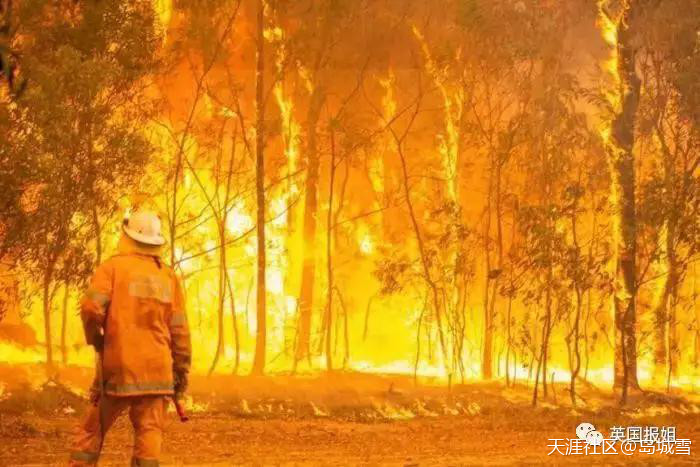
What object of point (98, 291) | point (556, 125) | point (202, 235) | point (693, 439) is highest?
point (556, 125)

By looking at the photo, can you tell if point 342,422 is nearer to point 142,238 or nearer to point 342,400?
point 342,400

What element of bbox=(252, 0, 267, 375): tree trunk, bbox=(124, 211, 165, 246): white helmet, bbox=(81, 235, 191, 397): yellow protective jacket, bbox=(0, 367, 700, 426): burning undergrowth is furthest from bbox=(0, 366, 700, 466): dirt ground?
bbox=(124, 211, 165, 246): white helmet

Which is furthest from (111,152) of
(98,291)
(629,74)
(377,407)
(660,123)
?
(660,123)

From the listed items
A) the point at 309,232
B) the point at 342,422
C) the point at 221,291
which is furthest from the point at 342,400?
the point at 309,232

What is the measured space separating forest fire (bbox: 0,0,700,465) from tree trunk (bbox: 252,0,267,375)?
0.07m

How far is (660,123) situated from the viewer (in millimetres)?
23875

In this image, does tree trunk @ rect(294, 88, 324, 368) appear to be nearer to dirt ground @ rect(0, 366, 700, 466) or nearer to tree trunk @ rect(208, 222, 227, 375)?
tree trunk @ rect(208, 222, 227, 375)

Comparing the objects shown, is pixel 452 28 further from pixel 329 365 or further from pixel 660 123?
pixel 329 365

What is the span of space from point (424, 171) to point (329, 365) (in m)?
8.63

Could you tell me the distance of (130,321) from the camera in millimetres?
6641

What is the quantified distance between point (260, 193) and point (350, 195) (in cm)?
1146

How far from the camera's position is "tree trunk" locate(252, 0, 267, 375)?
67.1 ft

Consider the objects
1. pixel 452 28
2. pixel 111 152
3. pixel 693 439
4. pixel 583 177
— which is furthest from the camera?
pixel 452 28

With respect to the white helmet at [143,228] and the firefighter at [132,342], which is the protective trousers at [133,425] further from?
the white helmet at [143,228]
